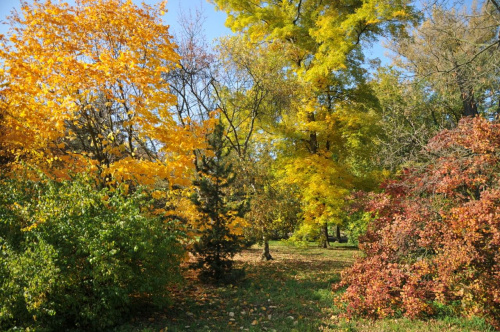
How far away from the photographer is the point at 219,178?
8250mm

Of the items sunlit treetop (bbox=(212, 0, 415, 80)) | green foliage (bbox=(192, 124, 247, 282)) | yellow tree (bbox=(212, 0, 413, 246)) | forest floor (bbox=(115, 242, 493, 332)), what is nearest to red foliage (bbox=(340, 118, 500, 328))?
forest floor (bbox=(115, 242, 493, 332))

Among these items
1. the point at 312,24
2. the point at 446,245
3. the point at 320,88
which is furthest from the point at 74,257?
the point at 312,24

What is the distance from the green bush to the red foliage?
3.84 m

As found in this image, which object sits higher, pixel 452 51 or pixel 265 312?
pixel 452 51

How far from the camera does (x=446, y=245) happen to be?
544cm

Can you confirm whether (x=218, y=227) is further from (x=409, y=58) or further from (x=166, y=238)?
(x=409, y=58)

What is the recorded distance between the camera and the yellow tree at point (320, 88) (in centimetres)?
1243

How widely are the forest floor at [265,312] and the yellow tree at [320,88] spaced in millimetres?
4549

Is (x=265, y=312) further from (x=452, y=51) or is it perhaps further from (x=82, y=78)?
(x=452, y=51)

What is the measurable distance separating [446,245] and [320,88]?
382 inches

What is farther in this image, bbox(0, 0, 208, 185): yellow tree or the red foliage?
bbox(0, 0, 208, 185): yellow tree

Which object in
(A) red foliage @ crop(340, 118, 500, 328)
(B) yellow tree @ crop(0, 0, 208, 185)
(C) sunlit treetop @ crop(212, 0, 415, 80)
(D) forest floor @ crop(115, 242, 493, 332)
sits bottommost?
(D) forest floor @ crop(115, 242, 493, 332)

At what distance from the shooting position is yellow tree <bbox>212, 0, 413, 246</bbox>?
40.8 feet

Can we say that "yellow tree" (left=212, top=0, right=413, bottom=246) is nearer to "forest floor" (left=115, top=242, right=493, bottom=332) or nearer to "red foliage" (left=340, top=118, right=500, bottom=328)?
"forest floor" (left=115, top=242, right=493, bottom=332)
